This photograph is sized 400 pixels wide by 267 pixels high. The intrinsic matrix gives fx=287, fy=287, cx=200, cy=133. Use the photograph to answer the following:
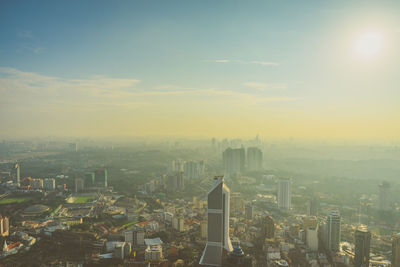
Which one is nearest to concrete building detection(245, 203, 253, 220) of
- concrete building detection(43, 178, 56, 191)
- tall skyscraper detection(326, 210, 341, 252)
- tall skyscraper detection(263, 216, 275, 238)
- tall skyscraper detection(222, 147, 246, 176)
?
tall skyscraper detection(263, 216, 275, 238)

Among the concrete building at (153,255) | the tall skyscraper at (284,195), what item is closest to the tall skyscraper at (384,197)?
the tall skyscraper at (284,195)

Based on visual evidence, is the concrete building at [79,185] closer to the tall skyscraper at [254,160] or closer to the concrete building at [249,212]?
the concrete building at [249,212]

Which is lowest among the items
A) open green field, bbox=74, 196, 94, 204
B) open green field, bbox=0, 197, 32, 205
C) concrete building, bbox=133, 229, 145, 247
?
open green field, bbox=74, 196, 94, 204

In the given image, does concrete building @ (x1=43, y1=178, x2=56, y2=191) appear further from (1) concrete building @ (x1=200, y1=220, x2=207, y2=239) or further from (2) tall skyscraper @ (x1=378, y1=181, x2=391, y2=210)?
(2) tall skyscraper @ (x1=378, y1=181, x2=391, y2=210)

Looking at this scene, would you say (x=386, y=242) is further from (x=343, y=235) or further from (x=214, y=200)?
(x=214, y=200)

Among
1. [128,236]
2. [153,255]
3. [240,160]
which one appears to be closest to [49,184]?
[128,236]

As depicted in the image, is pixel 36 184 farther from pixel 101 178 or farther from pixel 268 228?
pixel 268 228
